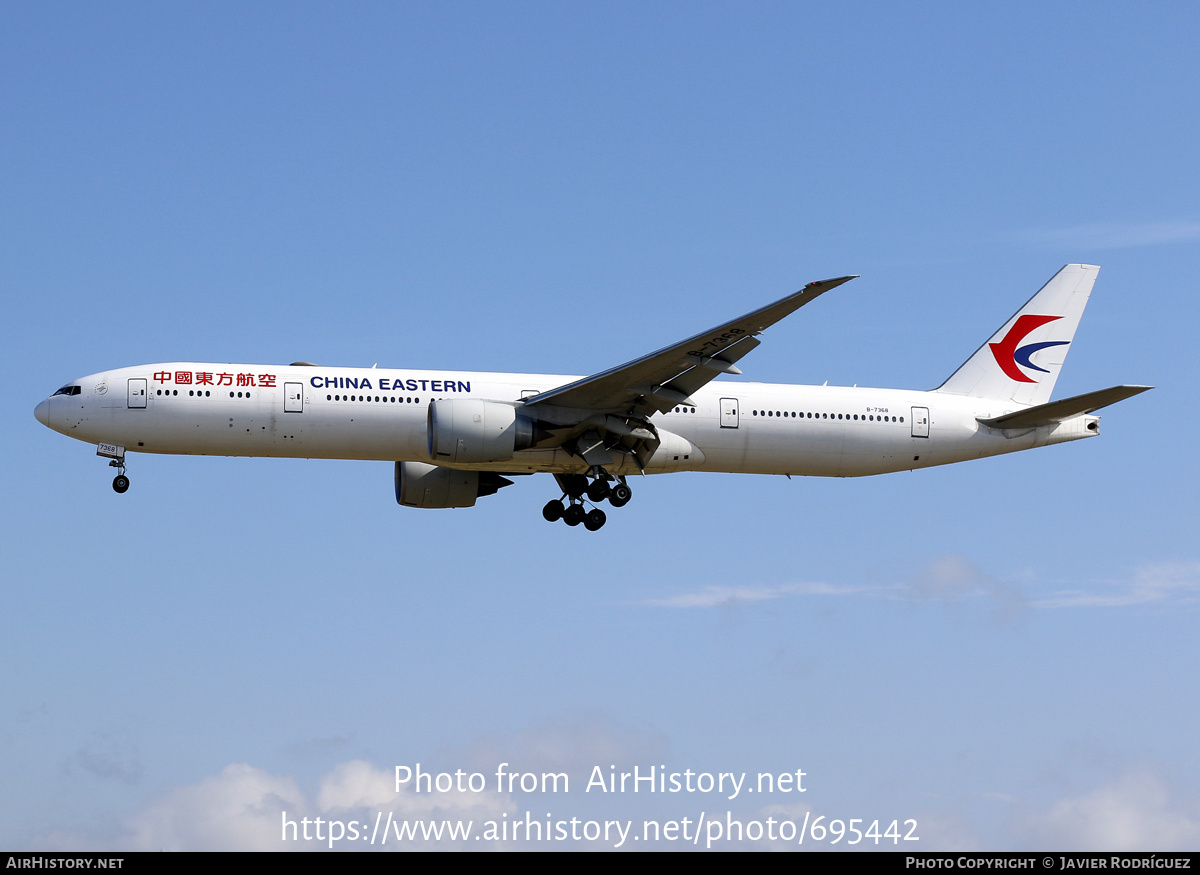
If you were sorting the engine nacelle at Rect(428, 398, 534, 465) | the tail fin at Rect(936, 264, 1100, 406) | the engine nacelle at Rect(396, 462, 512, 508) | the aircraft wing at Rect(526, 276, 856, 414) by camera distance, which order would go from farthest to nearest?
the tail fin at Rect(936, 264, 1100, 406) → the engine nacelle at Rect(396, 462, 512, 508) → the engine nacelle at Rect(428, 398, 534, 465) → the aircraft wing at Rect(526, 276, 856, 414)

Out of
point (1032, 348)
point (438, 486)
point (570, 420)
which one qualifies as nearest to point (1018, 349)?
point (1032, 348)

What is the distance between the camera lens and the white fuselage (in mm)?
32875

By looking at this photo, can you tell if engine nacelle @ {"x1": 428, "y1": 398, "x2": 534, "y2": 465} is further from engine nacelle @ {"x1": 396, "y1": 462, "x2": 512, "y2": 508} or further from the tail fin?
the tail fin

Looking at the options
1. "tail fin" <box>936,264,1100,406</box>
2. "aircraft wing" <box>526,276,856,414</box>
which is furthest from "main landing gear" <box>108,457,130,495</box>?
"tail fin" <box>936,264,1100,406</box>

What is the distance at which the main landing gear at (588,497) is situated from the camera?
116ft

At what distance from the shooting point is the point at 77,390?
33.3 metres

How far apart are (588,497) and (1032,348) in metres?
14.1

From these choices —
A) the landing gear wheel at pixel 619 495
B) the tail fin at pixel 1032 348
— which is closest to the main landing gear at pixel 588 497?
the landing gear wheel at pixel 619 495

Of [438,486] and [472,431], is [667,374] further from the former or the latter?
[438,486]

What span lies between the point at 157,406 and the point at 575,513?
10845mm

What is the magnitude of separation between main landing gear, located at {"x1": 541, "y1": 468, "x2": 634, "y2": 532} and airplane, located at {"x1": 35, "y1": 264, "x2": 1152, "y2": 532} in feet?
0.16

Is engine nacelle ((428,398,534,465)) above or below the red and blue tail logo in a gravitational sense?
below
